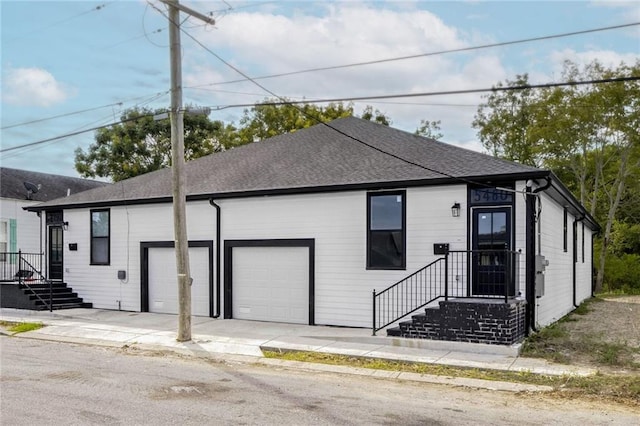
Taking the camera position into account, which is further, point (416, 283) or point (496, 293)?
point (416, 283)

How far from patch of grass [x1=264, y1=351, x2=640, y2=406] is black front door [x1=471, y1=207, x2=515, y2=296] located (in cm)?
316

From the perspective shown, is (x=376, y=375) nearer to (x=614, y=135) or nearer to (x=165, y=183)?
(x=165, y=183)

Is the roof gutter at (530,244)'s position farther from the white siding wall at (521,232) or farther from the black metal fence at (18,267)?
the black metal fence at (18,267)

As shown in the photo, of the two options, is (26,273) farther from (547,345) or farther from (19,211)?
(547,345)

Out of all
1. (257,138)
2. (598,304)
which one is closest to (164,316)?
(598,304)

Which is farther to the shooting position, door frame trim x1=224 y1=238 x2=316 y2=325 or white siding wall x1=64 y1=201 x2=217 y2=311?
white siding wall x1=64 y1=201 x2=217 y2=311

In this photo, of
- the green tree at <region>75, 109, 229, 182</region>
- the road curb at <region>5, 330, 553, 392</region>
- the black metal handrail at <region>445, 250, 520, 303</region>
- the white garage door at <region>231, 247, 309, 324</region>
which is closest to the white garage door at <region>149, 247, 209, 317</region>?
the white garage door at <region>231, 247, 309, 324</region>

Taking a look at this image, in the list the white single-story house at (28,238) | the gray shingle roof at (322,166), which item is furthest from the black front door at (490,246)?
the white single-story house at (28,238)

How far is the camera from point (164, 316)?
16188 millimetres

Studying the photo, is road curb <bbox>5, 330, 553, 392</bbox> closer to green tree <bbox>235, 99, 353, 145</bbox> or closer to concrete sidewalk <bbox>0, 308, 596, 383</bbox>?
concrete sidewalk <bbox>0, 308, 596, 383</bbox>

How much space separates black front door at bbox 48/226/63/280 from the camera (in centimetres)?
1964

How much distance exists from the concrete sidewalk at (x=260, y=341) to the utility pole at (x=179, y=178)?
800 millimetres

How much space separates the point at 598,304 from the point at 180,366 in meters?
17.9

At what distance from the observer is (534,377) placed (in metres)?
8.73
